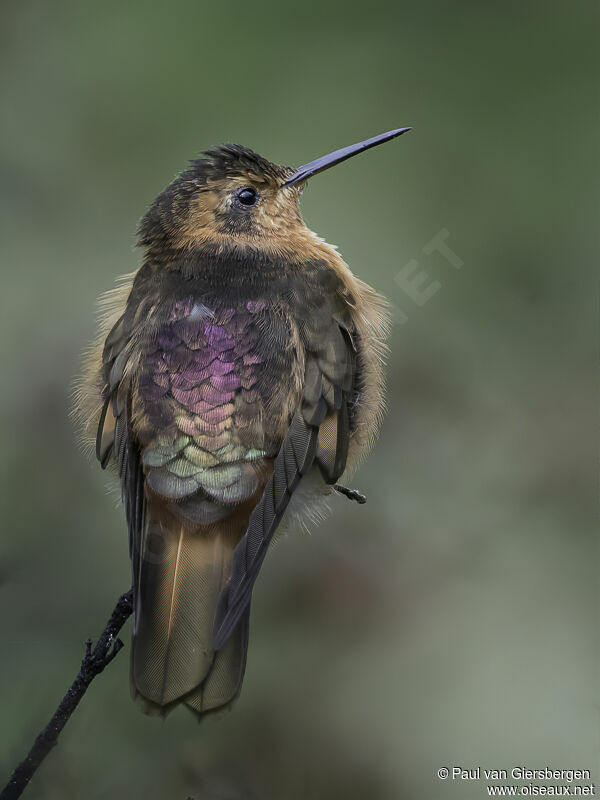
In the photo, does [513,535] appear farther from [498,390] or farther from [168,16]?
[168,16]

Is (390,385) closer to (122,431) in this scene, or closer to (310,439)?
(310,439)

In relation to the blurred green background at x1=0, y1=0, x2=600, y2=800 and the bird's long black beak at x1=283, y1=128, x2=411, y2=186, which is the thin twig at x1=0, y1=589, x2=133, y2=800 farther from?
the bird's long black beak at x1=283, y1=128, x2=411, y2=186

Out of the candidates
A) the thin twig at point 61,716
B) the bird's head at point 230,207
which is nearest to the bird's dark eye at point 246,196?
the bird's head at point 230,207

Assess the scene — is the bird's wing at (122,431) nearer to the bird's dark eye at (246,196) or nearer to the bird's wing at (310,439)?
the bird's wing at (310,439)

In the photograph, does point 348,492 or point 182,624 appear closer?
point 182,624

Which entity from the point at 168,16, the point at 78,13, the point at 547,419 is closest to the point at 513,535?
the point at 547,419

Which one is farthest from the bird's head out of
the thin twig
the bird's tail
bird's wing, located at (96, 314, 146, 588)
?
the thin twig

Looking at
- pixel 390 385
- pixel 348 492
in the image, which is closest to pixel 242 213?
pixel 348 492
